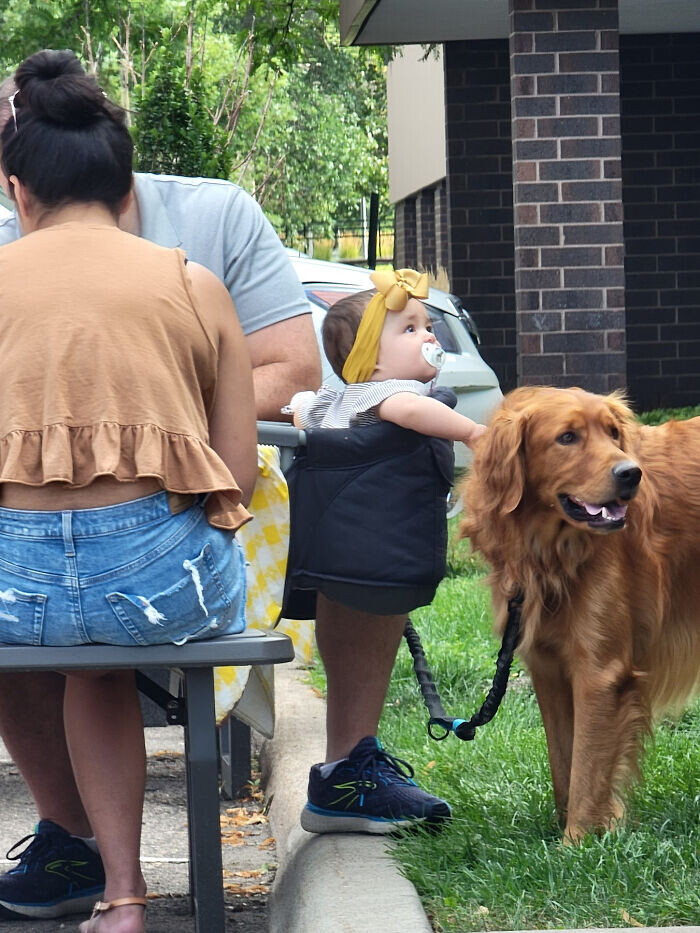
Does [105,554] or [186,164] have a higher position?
[186,164]

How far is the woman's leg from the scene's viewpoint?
2754 mm

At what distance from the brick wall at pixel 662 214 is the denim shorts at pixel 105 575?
1133 centimetres

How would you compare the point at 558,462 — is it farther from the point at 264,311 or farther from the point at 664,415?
the point at 664,415

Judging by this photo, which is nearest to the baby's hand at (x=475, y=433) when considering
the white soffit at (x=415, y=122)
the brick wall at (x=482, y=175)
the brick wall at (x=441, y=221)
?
the brick wall at (x=482, y=175)

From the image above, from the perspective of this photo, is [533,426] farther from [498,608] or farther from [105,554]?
[105,554]

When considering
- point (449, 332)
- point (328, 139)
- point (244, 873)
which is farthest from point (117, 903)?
point (328, 139)

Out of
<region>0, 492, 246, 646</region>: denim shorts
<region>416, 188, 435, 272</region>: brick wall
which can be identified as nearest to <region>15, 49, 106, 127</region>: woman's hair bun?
<region>0, 492, 246, 646</region>: denim shorts

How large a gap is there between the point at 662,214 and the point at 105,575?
38.3 feet

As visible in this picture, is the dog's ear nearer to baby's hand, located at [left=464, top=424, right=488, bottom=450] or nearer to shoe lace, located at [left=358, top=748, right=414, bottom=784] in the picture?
baby's hand, located at [left=464, top=424, right=488, bottom=450]

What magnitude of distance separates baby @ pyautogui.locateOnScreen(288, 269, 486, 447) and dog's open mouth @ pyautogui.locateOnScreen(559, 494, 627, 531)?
31 cm

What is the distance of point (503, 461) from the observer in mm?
3217

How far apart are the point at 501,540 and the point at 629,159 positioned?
1066cm

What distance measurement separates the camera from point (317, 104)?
156ft

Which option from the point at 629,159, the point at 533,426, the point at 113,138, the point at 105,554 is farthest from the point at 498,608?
the point at 629,159
